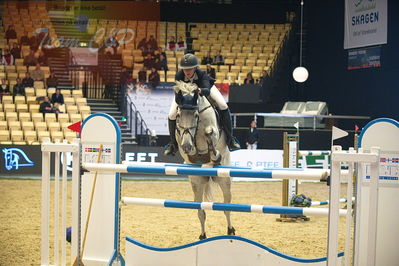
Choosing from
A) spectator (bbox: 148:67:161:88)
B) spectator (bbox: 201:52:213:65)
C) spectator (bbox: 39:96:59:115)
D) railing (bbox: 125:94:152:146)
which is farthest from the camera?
spectator (bbox: 201:52:213:65)

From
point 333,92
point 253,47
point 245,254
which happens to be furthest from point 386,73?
point 245,254

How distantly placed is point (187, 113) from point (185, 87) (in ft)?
0.71

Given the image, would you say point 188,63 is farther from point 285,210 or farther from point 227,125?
point 285,210

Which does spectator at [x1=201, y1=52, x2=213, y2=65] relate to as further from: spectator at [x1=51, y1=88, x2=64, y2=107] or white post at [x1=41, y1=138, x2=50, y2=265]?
white post at [x1=41, y1=138, x2=50, y2=265]

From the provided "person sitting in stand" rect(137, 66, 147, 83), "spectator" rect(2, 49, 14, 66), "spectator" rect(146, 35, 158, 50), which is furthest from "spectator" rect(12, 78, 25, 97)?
"spectator" rect(146, 35, 158, 50)

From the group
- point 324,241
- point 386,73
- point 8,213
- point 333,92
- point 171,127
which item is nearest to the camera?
point 171,127

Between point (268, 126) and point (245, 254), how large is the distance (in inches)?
471

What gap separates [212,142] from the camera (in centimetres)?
538

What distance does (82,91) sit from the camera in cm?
1766

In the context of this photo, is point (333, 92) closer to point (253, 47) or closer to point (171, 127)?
point (253, 47)

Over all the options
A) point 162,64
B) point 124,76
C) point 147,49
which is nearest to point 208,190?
point 124,76

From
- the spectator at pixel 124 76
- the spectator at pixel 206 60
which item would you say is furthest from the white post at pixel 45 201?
the spectator at pixel 206 60

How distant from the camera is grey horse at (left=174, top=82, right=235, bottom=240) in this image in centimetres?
499

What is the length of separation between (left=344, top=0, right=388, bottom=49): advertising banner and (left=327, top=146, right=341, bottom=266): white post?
12.9 meters
